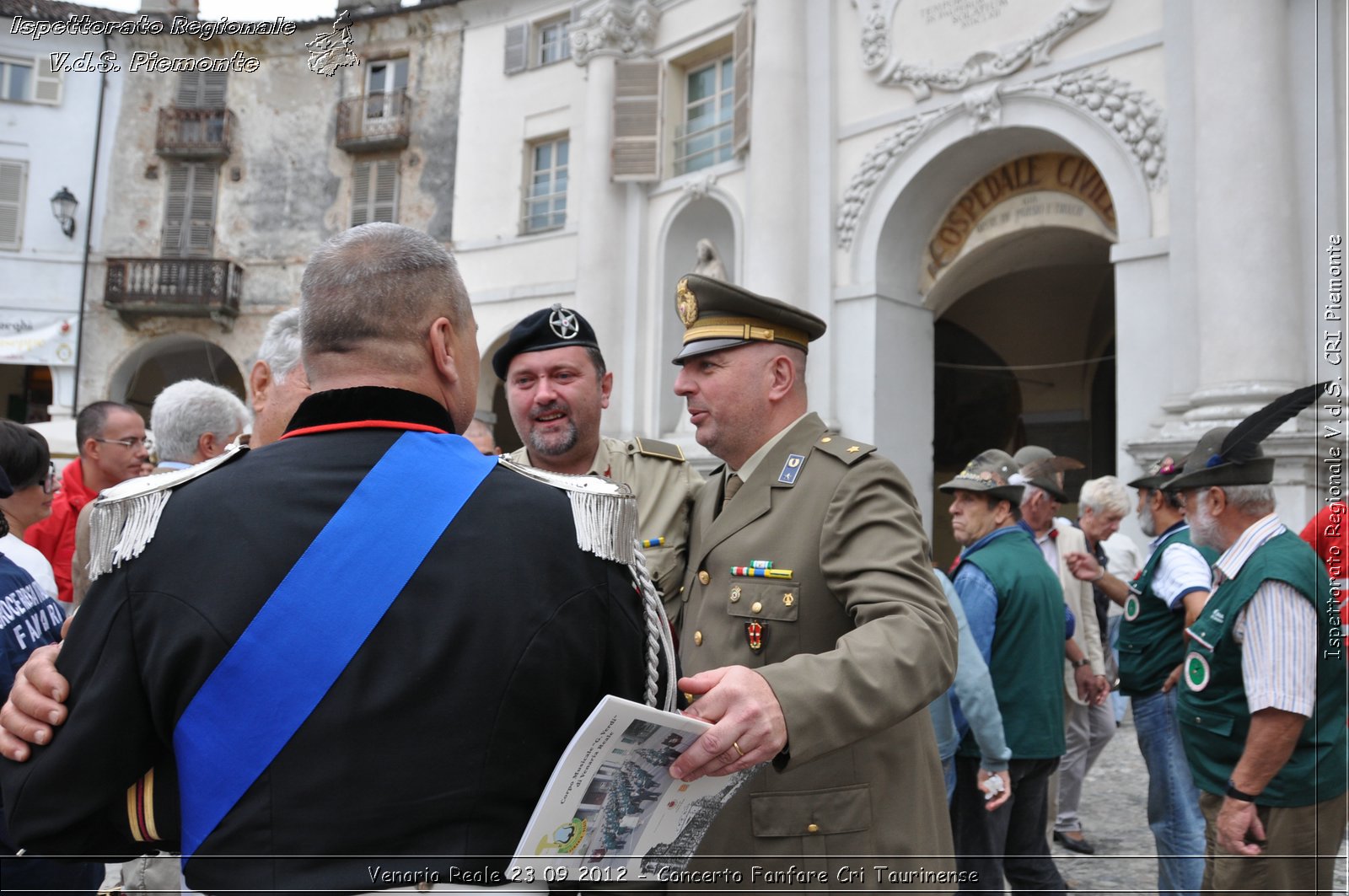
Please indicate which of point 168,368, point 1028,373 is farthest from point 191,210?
point 1028,373

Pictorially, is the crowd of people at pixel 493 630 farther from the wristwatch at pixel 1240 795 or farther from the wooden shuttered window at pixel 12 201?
the wooden shuttered window at pixel 12 201

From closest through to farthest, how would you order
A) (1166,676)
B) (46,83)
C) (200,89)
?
(1166,676) < (46,83) < (200,89)

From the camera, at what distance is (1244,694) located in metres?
3.40

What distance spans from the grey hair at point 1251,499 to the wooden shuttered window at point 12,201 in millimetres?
21777

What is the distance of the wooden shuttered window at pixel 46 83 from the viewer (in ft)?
64.7

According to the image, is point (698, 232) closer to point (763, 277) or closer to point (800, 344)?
point (763, 277)

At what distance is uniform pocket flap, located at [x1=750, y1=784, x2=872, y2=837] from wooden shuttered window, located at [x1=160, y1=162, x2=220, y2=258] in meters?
20.9

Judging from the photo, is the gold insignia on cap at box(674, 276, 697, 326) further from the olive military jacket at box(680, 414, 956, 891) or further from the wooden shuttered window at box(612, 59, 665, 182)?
the wooden shuttered window at box(612, 59, 665, 182)

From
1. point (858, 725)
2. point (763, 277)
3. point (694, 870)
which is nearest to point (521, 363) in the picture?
point (694, 870)

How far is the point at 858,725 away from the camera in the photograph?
67.6 inches

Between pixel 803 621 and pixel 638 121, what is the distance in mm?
13343

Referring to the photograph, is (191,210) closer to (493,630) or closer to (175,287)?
(175,287)

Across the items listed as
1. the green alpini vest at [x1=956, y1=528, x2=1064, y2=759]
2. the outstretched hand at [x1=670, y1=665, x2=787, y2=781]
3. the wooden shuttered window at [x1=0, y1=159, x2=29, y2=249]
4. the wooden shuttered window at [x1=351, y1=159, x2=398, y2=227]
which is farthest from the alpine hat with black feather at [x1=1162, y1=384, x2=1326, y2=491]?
the wooden shuttered window at [x1=0, y1=159, x2=29, y2=249]

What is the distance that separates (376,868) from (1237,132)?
31.4ft
